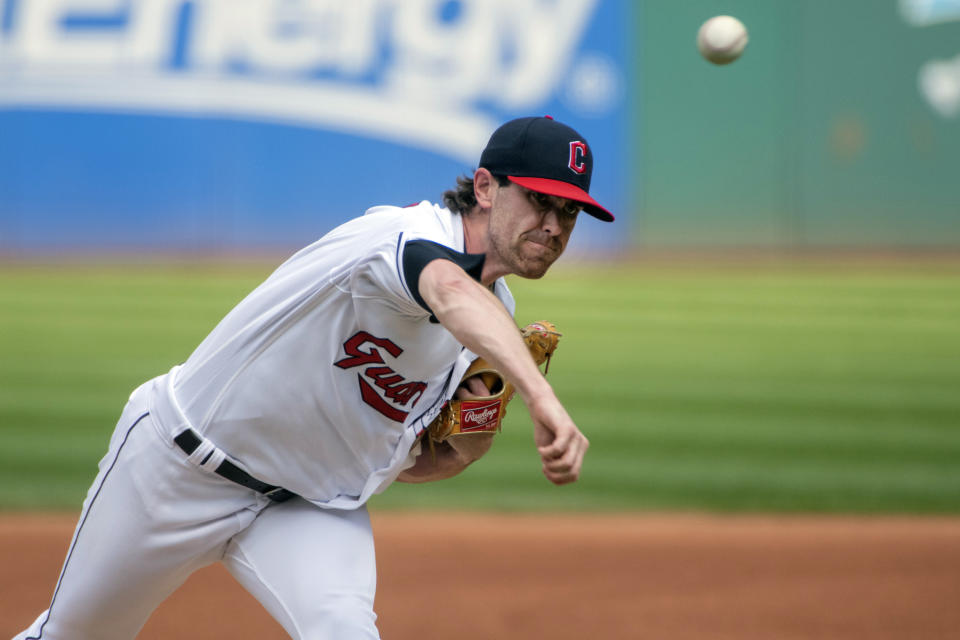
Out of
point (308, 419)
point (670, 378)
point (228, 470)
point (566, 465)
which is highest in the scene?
point (566, 465)

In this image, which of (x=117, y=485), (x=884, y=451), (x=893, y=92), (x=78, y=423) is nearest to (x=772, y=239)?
(x=893, y=92)

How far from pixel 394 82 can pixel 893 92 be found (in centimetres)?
627

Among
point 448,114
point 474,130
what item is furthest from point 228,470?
point 474,130

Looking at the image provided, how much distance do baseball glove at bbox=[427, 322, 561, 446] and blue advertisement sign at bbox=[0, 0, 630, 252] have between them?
1092 centimetres

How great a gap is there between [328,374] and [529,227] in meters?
0.60

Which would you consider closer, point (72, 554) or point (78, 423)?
point (72, 554)

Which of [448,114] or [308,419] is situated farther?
[448,114]

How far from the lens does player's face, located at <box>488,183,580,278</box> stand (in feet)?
8.07

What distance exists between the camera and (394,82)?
46.2 feet

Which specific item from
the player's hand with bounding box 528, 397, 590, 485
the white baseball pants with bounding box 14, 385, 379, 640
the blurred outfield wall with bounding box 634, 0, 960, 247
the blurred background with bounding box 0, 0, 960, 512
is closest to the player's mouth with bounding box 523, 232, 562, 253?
the player's hand with bounding box 528, 397, 590, 485

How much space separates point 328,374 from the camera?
264cm

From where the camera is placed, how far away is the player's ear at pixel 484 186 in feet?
8.26

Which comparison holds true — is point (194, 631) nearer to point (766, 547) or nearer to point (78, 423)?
point (766, 547)

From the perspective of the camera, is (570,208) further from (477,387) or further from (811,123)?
(811,123)
